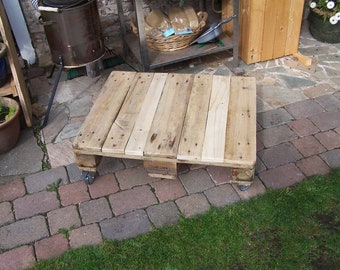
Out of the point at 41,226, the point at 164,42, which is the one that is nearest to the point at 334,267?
the point at 41,226

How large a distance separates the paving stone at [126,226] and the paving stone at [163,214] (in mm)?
38

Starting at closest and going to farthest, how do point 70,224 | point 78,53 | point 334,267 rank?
point 334,267 < point 70,224 < point 78,53

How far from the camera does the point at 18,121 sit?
2936 mm

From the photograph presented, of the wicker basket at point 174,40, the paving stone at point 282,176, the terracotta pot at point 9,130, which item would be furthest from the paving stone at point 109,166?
the wicker basket at point 174,40

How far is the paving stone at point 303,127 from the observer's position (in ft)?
9.64

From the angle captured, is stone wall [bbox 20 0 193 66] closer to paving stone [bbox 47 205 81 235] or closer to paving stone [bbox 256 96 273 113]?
paving stone [bbox 256 96 273 113]

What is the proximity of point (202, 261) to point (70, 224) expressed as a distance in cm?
81

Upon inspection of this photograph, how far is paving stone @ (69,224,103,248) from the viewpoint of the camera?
7.51 ft

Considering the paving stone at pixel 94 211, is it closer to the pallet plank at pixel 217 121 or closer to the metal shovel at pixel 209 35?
the pallet plank at pixel 217 121

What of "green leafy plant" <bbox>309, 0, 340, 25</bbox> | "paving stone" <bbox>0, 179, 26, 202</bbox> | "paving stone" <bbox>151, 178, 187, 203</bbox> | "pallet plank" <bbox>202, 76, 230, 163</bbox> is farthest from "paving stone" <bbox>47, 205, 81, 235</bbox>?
"green leafy plant" <bbox>309, 0, 340, 25</bbox>

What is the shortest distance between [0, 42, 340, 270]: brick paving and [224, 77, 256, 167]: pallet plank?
13.7 inches

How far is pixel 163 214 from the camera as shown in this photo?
242 cm

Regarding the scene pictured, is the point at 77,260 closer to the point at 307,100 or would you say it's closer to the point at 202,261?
the point at 202,261

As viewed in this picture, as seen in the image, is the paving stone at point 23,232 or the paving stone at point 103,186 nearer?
the paving stone at point 23,232
